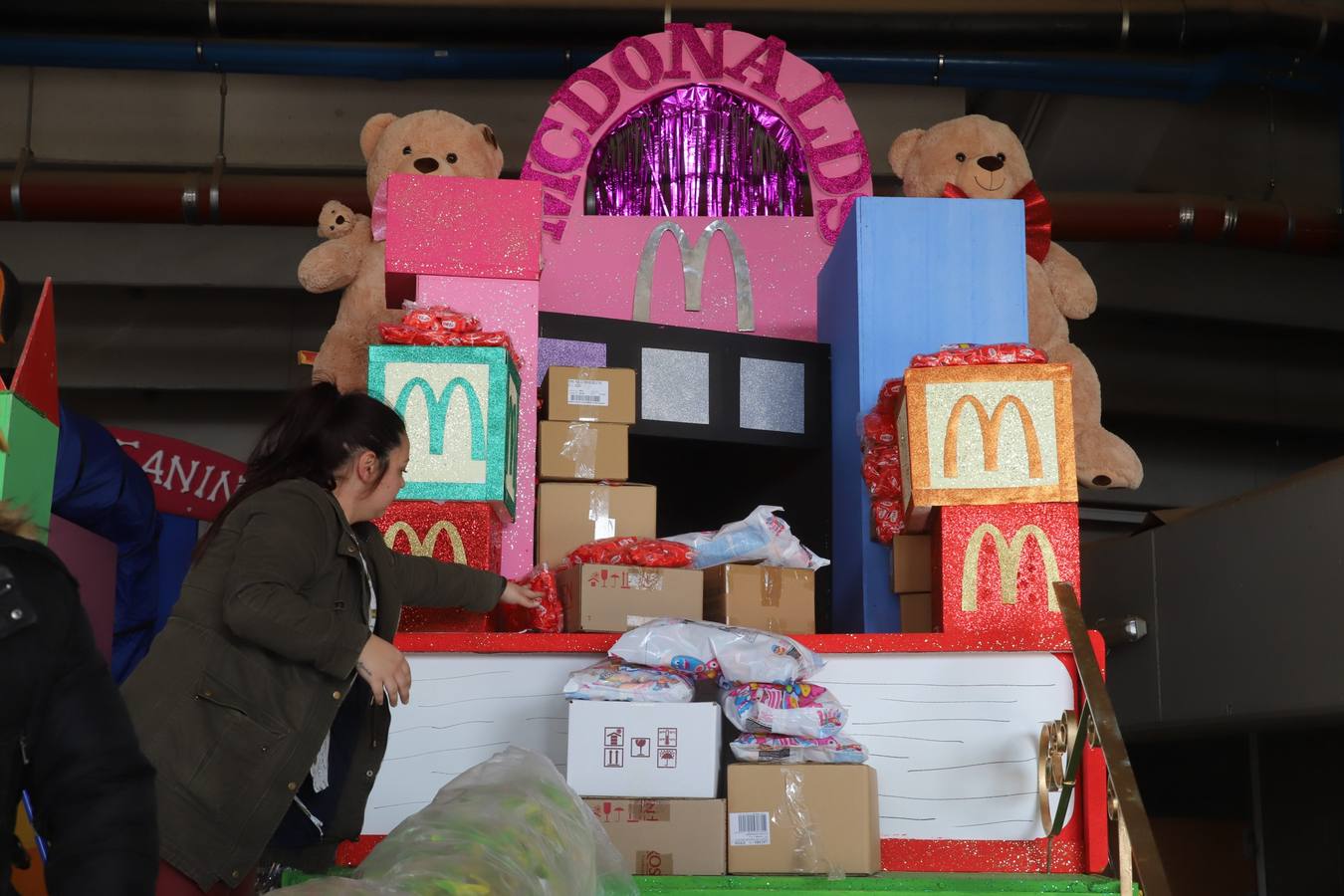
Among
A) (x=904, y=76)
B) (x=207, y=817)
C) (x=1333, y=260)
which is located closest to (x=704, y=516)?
(x=904, y=76)

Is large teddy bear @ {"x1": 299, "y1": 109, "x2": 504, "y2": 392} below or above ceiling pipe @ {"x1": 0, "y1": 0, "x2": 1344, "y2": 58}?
below

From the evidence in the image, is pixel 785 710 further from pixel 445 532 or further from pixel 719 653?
pixel 445 532

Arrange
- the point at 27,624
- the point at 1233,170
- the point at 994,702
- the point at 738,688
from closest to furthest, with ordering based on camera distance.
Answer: the point at 27,624 < the point at 738,688 < the point at 994,702 < the point at 1233,170

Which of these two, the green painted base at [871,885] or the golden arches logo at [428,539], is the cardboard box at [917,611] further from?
the golden arches logo at [428,539]

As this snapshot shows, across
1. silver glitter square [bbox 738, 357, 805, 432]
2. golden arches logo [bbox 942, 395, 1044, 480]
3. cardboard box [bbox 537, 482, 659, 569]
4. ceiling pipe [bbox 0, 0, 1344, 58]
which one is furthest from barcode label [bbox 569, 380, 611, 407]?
ceiling pipe [bbox 0, 0, 1344, 58]

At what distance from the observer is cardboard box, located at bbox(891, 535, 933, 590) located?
3291 mm

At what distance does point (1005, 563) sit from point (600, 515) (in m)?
1.00

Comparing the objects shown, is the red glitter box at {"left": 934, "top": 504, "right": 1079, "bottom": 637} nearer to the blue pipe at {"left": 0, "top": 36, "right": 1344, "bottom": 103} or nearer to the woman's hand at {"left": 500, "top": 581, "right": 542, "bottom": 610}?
the woman's hand at {"left": 500, "top": 581, "right": 542, "bottom": 610}

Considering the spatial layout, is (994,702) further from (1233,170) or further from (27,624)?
(1233,170)

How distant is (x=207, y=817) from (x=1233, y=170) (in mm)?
6432

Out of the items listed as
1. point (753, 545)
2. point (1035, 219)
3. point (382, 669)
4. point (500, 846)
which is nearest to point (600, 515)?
point (753, 545)

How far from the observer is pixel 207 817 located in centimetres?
198

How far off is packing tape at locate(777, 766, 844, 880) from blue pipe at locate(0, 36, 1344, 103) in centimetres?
381

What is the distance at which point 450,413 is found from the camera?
3.29m
